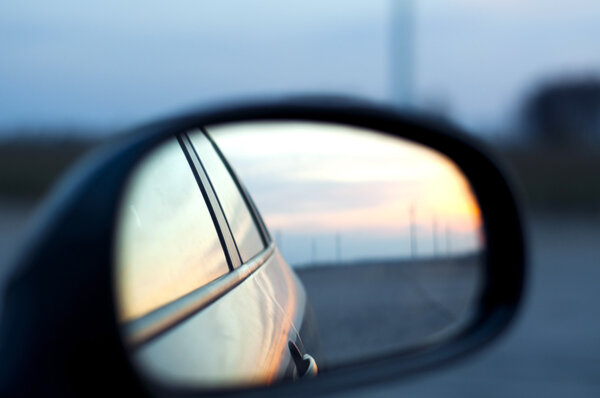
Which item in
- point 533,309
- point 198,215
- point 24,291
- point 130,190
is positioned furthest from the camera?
point 533,309

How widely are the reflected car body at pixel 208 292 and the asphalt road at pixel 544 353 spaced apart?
96 centimetres

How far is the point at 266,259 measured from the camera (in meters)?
1.69

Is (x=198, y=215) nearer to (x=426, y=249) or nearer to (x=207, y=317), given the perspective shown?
(x=207, y=317)

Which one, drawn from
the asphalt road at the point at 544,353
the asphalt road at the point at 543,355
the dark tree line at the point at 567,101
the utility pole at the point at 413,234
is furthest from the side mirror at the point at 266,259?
the dark tree line at the point at 567,101

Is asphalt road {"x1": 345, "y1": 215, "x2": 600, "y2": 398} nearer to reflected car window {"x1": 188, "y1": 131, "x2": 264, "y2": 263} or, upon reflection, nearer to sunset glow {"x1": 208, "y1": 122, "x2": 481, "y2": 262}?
sunset glow {"x1": 208, "y1": 122, "x2": 481, "y2": 262}

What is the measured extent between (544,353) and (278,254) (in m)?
5.05

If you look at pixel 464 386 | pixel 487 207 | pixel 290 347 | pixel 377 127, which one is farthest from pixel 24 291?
pixel 464 386

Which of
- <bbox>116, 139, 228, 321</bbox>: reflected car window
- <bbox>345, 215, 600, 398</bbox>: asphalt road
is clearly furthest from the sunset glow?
<bbox>345, 215, 600, 398</bbox>: asphalt road

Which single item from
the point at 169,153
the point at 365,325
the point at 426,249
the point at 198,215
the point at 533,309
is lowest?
the point at 533,309

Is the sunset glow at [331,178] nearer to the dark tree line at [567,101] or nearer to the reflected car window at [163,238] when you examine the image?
the reflected car window at [163,238]

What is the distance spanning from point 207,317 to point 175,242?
18 centimetres

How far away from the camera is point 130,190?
1188mm

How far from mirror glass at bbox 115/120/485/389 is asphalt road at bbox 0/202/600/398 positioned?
73cm

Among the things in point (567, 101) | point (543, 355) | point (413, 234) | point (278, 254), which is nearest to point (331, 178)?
point (278, 254)
